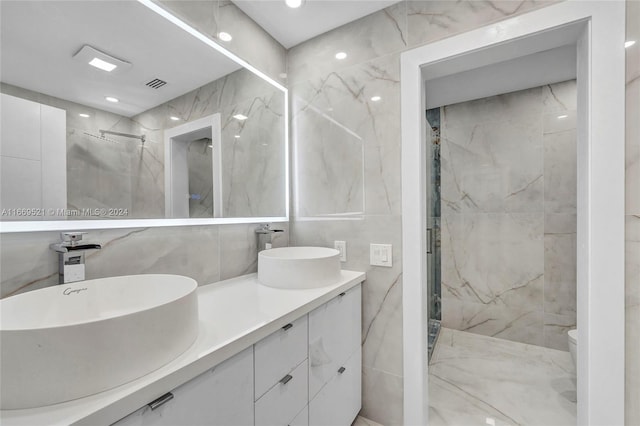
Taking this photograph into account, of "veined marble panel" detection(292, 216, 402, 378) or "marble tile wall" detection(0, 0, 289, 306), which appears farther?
"veined marble panel" detection(292, 216, 402, 378)

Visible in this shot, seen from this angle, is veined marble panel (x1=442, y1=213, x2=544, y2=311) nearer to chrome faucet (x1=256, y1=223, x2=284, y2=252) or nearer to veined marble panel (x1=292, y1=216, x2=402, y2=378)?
veined marble panel (x1=292, y1=216, x2=402, y2=378)

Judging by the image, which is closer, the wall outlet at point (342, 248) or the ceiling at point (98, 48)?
the ceiling at point (98, 48)

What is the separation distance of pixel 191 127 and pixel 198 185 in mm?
279

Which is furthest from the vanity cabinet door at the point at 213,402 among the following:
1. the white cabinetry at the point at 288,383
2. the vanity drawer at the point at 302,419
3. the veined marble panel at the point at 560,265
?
the veined marble panel at the point at 560,265

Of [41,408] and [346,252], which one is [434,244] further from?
[41,408]

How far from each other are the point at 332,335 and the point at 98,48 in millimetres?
1487

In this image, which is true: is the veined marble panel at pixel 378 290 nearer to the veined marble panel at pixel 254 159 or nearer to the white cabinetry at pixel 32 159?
the veined marble panel at pixel 254 159

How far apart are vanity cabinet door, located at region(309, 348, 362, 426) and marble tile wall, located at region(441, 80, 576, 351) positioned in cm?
161

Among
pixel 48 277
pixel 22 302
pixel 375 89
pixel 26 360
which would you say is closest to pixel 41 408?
pixel 26 360

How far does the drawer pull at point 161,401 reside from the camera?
59 centimetres

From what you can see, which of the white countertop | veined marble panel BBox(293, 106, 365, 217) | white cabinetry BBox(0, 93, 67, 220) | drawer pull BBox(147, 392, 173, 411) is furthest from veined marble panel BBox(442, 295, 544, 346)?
white cabinetry BBox(0, 93, 67, 220)

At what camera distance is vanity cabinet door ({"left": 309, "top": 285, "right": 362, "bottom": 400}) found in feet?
3.75

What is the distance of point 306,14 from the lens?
1586 millimetres

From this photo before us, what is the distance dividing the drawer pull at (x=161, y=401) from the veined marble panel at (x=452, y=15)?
1.74 meters
